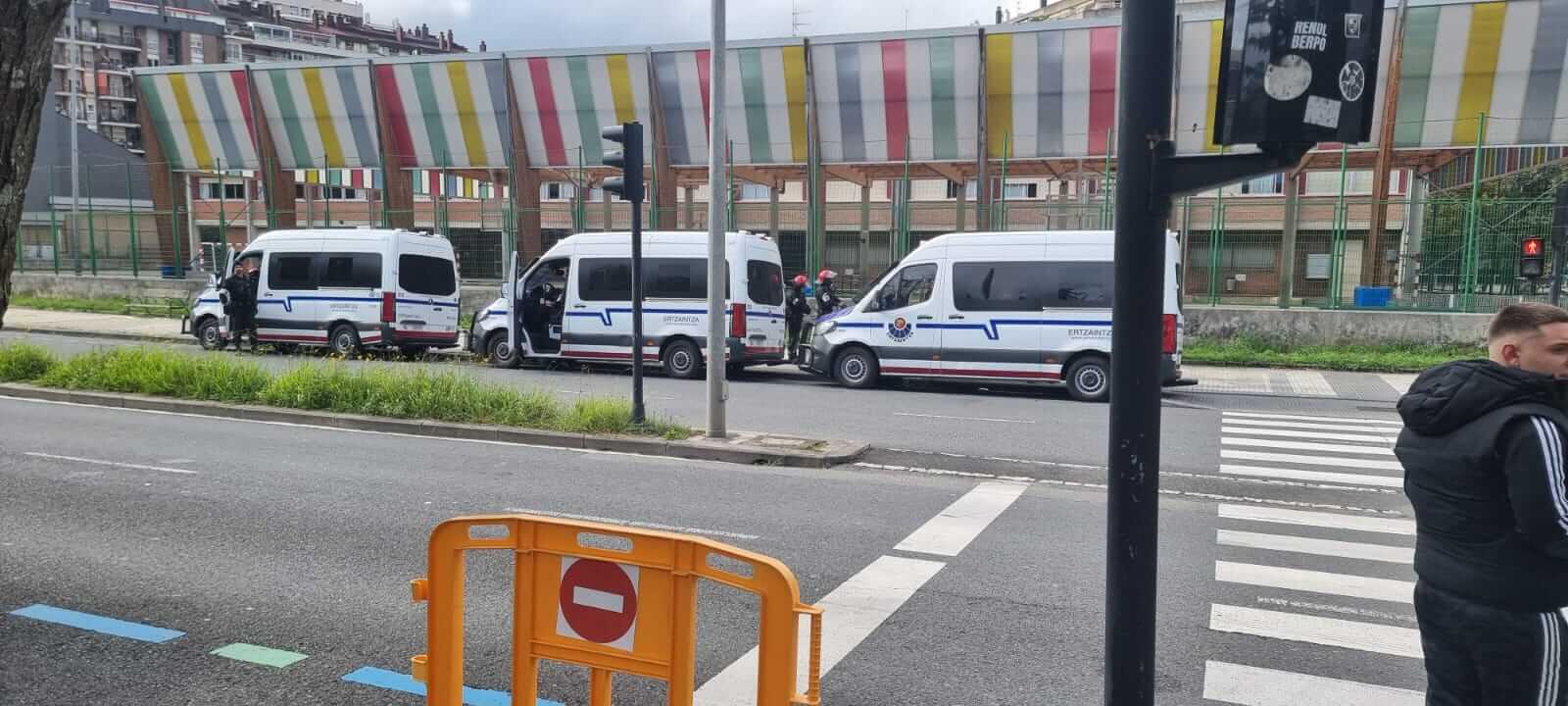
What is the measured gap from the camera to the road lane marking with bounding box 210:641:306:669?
15.9 feet

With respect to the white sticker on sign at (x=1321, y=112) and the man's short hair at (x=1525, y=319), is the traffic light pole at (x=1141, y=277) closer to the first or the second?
the white sticker on sign at (x=1321, y=112)

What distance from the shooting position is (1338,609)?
19.3 ft

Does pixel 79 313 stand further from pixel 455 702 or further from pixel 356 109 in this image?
pixel 455 702

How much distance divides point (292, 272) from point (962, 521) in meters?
16.8

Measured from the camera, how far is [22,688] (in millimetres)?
4527

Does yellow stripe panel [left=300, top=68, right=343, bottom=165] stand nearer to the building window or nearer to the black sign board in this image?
the building window

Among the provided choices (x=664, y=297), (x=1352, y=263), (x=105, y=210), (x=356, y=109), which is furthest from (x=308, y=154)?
(x=1352, y=263)

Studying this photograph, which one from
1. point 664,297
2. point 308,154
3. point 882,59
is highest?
point 882,59

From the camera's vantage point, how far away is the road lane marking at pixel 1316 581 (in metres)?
6.19

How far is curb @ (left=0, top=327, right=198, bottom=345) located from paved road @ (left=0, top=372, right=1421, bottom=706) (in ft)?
44.3

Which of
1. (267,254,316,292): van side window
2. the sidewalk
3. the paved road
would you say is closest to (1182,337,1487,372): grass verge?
the sidewalk

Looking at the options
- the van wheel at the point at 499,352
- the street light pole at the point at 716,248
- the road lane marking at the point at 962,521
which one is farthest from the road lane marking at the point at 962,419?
the van wheel at the point at 499,352

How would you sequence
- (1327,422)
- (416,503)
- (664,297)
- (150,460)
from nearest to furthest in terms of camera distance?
(416,503)
(150,460)
(1327,422)
(664,297)

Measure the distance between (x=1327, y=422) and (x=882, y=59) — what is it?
15922 mm
